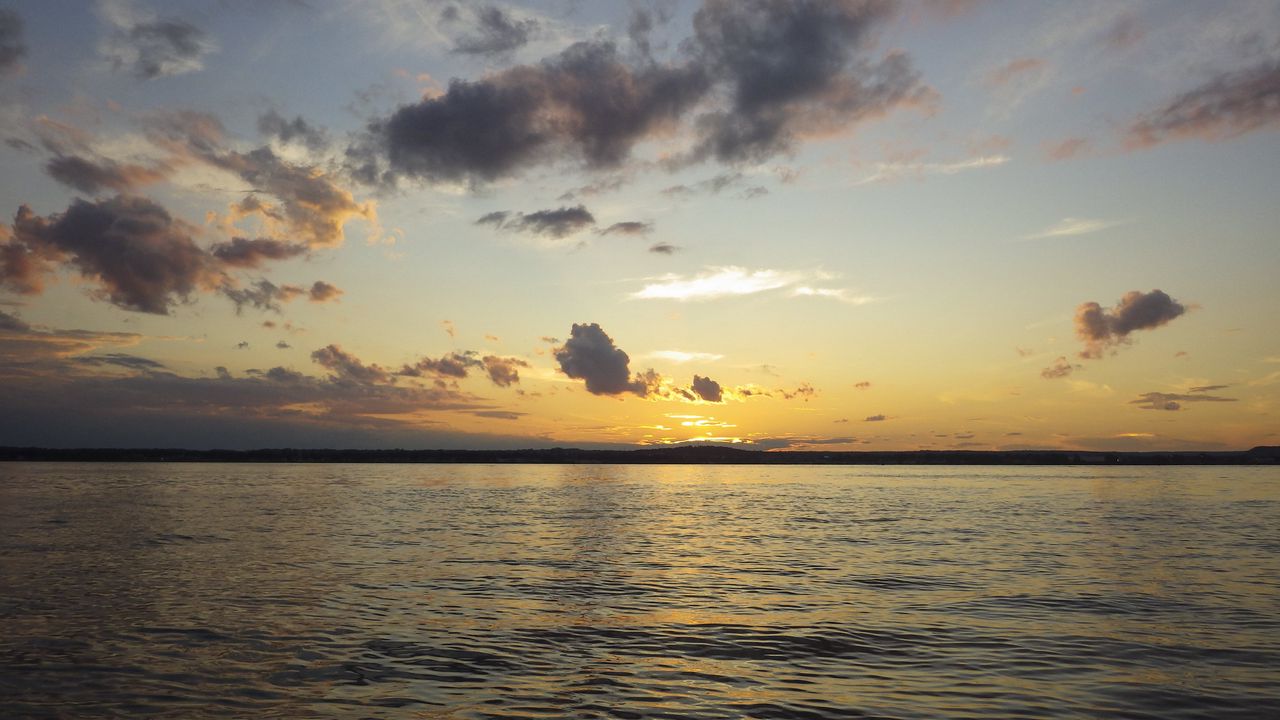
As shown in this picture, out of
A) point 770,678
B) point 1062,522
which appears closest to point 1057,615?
point 770,678

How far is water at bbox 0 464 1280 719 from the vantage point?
18125 mm

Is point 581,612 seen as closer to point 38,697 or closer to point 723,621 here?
point 723,621

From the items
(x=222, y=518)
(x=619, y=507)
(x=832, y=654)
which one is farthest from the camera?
(x=619, y=507)

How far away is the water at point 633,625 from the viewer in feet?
59.5

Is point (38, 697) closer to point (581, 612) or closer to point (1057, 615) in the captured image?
point (581, 612)

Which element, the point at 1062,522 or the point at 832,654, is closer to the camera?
the point at 832,654

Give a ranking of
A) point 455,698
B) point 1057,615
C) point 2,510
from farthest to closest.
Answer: point 2,510 → point 1057,615 → point 455,698

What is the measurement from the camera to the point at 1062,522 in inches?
2788

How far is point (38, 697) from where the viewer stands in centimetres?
1808

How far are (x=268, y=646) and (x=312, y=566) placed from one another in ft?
58.5

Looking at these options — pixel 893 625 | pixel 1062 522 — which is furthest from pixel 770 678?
pixel 1062 522

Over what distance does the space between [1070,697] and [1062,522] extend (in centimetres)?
5913

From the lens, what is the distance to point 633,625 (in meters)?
26.6

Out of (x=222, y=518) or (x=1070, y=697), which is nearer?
(x=1070, y=697)
